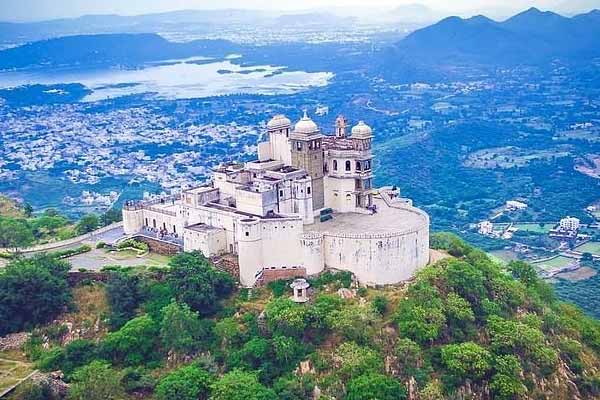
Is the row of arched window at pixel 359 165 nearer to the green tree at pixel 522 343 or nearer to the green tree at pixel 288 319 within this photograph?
the green tree at pixel 288 319

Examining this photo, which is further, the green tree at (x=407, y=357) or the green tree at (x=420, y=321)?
the green tree at (x=420, y=321)

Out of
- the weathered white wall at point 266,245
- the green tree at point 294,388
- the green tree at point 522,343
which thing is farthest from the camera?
the weathered white wall at point 266,245

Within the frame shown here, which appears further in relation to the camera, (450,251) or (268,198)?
(450,251)


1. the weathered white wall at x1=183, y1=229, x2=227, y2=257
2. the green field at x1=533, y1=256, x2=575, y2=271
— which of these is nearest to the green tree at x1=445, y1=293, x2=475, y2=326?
the weathered white wall at x1=183, y1=229, x2=227, y2=257

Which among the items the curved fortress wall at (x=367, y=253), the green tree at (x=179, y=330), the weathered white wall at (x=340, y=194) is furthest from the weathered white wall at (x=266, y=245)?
the weathered white wall at (x=340, y=194)

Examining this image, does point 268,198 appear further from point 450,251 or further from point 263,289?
point 450,251

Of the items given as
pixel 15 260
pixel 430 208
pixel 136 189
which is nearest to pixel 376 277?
pixel 15 260

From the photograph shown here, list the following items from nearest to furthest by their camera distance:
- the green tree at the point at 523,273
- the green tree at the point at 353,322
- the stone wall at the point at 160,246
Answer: the green tree at the point at 353,322
the stone wall at the point at 160,246
the green tree at the point at 523,273

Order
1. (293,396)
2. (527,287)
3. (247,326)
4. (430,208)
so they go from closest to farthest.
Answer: (293,396), (247,326), (527,287), (430,208)
